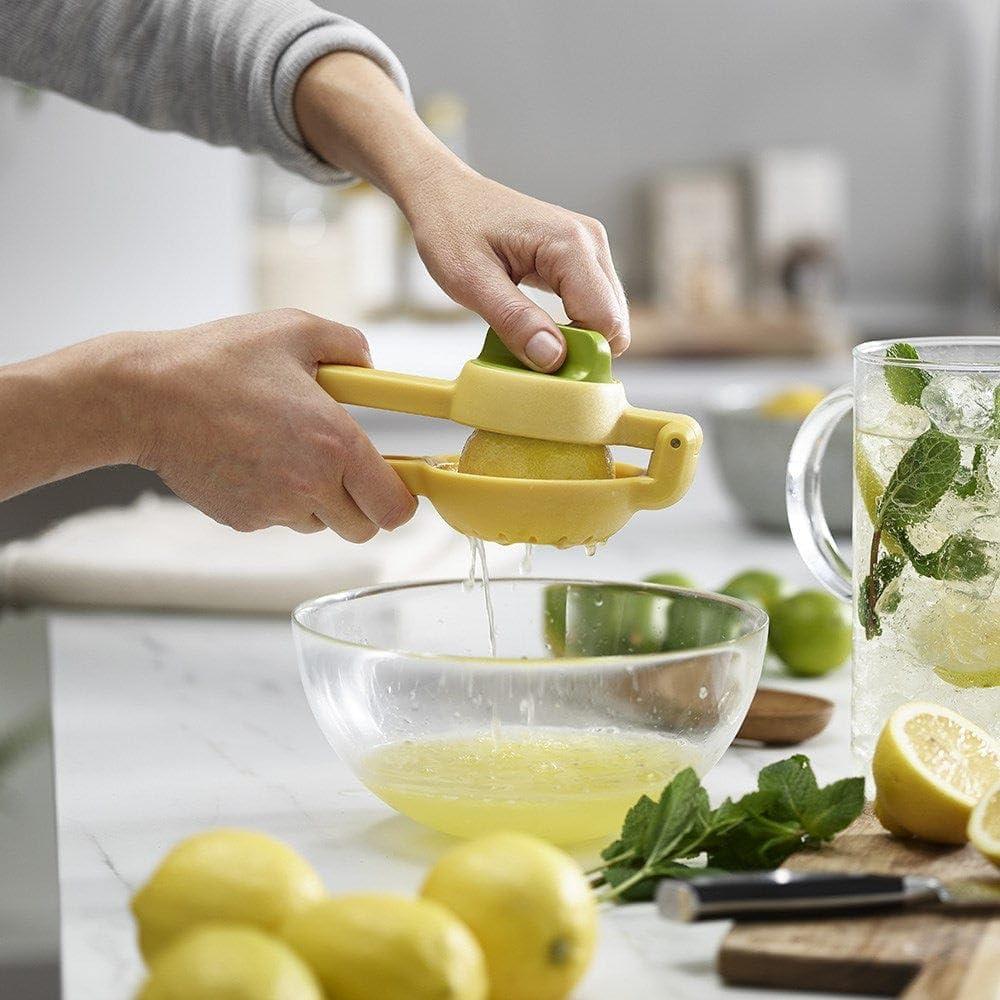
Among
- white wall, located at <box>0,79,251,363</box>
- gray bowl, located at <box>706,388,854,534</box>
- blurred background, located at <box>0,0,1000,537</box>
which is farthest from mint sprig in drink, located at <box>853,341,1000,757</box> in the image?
blurred background, located at <box>0,0,1000,537</box>

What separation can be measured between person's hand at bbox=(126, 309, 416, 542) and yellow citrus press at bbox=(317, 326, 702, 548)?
0.21ft

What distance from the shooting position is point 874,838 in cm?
97

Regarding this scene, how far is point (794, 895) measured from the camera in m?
0.79

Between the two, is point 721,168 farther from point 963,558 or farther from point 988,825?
point 988,825

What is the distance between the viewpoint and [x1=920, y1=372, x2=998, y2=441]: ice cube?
1.00 metres

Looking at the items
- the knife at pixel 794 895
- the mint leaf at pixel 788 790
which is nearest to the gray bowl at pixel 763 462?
the mint leaf at pixel 788 790

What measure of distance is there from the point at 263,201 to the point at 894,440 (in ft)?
11.3

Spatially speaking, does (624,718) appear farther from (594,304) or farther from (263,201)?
(263,201)

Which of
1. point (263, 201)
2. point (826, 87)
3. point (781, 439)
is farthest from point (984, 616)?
point (826, 87)

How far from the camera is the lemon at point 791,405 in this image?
2043mm

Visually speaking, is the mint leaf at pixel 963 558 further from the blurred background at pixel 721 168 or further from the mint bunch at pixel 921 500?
the blurred background at pixel 721 168

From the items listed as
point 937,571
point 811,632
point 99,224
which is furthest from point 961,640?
point 99,224

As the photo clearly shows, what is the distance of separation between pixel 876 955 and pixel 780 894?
0.06 meters

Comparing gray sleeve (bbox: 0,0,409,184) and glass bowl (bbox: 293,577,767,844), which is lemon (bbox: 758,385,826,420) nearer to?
gray sleeve (bbox: 0,0,409,184)
